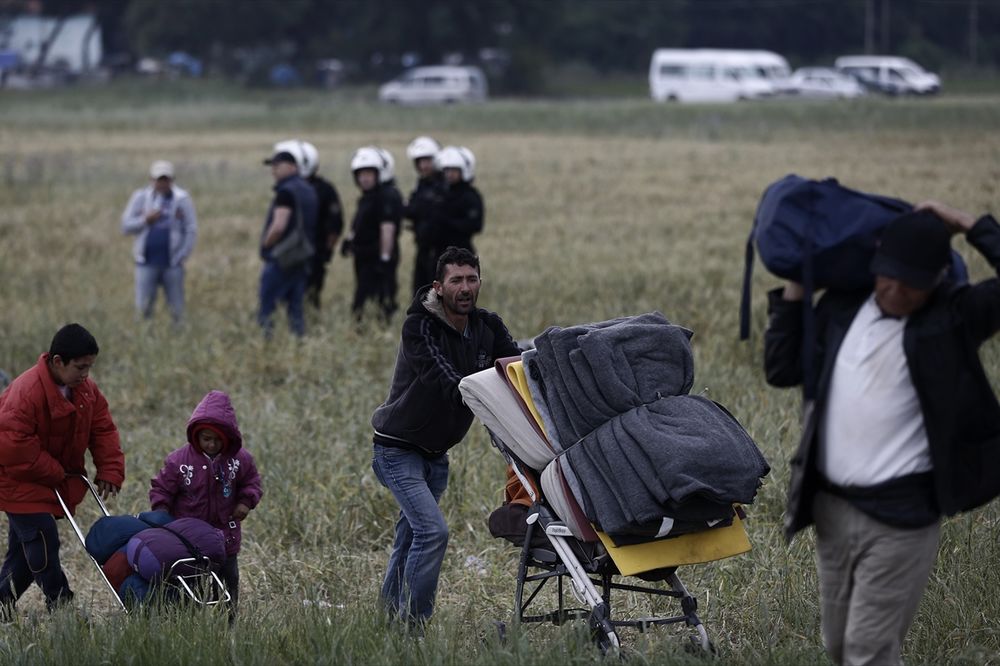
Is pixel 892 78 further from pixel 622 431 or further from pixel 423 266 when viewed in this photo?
pixel 622 431

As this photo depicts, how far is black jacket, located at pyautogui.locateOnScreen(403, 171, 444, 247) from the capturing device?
39.5 ft

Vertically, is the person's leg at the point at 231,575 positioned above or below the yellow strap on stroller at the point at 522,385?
below

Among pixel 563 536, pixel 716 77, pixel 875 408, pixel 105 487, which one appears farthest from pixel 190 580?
pixel 716 77

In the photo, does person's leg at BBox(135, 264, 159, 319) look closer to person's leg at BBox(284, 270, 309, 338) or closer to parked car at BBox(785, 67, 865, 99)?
person's leg at BBox(284, 270, 309, 338)

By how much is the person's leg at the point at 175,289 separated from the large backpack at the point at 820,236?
9.67 metres

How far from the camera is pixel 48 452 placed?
6.16 meters

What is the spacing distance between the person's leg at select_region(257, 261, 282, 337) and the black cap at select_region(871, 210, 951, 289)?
866cm

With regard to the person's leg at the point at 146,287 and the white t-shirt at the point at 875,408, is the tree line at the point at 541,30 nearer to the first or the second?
the person's leg at the point at 146,287

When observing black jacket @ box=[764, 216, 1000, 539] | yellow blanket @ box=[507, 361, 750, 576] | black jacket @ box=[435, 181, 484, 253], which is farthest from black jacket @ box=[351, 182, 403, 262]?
black jacket @ box=[764, 216, 1000, 539]

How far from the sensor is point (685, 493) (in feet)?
15.8

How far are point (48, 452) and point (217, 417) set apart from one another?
0.83 meters

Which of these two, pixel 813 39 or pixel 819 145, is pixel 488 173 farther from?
pixel 813 39

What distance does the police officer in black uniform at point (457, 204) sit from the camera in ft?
39.2

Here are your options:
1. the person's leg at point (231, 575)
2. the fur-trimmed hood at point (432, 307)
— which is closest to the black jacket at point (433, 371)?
the fur-trimmed hood at point (432, 307)
